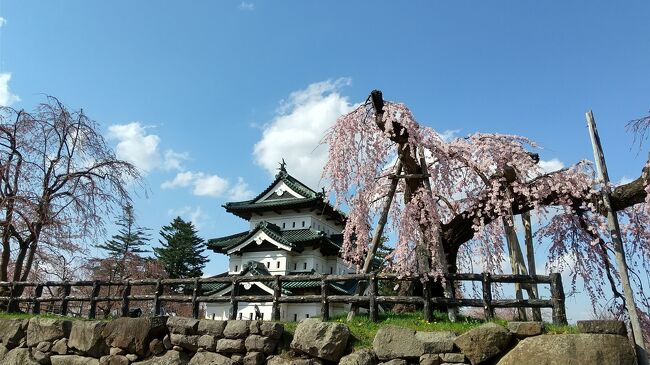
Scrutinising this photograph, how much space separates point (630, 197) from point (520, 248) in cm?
316

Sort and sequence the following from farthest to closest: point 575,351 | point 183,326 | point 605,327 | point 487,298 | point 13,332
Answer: point 13,332 < point 183,326 < point 487,298 < point 605,327 < point 575,351

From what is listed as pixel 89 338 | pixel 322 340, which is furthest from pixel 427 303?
pixel 89 338

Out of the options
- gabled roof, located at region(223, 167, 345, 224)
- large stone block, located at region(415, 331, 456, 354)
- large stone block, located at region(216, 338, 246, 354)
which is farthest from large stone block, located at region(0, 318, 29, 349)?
gabled roof, located at region(223, 167, 345, 224)

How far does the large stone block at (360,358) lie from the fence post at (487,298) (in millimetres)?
2188

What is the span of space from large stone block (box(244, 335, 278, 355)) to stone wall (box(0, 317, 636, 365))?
0.02 metres

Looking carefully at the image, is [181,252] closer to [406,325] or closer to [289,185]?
[289,185]

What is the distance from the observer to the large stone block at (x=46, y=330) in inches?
428

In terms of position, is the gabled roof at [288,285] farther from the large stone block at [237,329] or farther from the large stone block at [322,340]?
the large stone block at [322,340]

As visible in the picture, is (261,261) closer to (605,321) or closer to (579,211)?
(579,211)

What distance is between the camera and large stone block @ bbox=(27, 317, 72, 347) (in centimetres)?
1086

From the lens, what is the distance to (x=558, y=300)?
7.75m

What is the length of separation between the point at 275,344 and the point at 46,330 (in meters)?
6.25

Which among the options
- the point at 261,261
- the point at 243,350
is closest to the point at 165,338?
the point at 243,350

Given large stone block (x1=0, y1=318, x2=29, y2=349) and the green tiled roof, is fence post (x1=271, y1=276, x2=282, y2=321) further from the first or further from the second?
the green tiled roof
